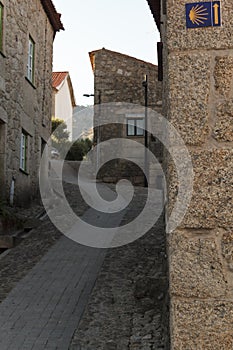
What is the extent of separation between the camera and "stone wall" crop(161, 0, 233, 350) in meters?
2.46

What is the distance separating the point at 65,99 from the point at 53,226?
88.4ft

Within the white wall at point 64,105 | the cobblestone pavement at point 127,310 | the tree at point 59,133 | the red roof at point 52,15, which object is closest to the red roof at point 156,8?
the cobblestone pavement at point 127,310

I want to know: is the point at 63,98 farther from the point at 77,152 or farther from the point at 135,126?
the point at 135,126

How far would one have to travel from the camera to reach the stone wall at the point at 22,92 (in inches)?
417

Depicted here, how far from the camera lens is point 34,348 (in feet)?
15.2

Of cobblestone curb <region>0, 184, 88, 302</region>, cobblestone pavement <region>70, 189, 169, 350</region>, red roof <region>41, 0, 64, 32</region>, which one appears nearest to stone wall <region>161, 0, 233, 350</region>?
cobblestone pavement <region>70, 189, 169, 350</region>

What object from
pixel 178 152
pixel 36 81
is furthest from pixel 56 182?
pixel 178 152

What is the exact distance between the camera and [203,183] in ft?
8.31

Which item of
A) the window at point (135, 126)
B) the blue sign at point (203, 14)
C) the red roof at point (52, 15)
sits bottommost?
the blue sign at point (203, 14)

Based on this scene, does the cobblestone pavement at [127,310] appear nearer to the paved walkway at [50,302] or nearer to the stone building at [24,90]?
the paved walkway at [50,302]

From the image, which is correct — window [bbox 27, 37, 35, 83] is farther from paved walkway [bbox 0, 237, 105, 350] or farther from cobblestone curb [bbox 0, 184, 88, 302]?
paved walkway [bbox 0, 237, 105, 350]

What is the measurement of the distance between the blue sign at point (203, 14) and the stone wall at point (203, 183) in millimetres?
25

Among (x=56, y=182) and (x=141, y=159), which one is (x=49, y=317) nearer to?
(x=56, y=182)

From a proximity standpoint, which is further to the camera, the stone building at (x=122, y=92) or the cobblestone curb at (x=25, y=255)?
the stone building at (x=122, y=92)
